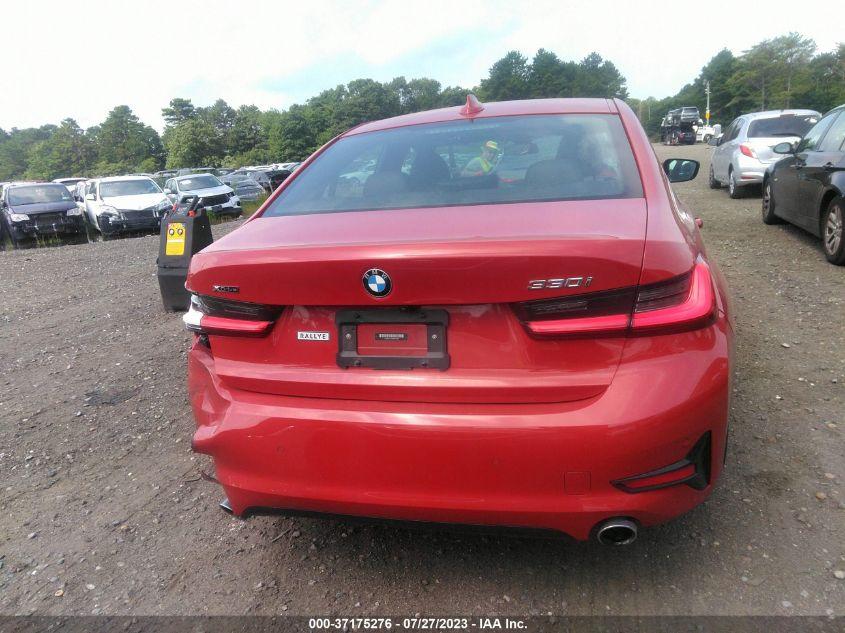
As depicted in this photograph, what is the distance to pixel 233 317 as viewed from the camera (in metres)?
2.15

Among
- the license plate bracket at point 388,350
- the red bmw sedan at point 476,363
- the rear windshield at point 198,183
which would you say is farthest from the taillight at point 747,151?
the rear windshield at point 198,183

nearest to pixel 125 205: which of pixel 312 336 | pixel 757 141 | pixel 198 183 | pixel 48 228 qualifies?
pixel 48 228

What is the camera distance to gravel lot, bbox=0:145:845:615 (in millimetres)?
2260

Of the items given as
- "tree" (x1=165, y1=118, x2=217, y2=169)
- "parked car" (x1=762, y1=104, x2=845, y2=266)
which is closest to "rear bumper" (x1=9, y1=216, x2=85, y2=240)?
"parked car" (x1=762, y1=104, x2=845, y2=266)

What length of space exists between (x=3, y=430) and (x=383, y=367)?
321 cm

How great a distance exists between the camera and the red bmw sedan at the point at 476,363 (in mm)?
1818

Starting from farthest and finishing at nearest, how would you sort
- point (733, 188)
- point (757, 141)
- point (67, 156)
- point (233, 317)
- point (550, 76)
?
point (550, 76) < point (67, 156) < point (733, 188) < point (757, 141) < point (233, 317)

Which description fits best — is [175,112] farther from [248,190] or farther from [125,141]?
[248,190]

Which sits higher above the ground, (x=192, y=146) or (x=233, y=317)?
(x=192, y=146)

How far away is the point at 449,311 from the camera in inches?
75.4

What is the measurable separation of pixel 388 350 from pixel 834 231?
6.15 metres

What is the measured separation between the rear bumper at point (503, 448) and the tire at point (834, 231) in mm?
5117

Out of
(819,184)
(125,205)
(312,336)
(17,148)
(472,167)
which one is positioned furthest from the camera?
(17,148)

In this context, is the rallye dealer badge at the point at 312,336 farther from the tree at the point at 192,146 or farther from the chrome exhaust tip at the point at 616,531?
the tree at the point at 192,146
